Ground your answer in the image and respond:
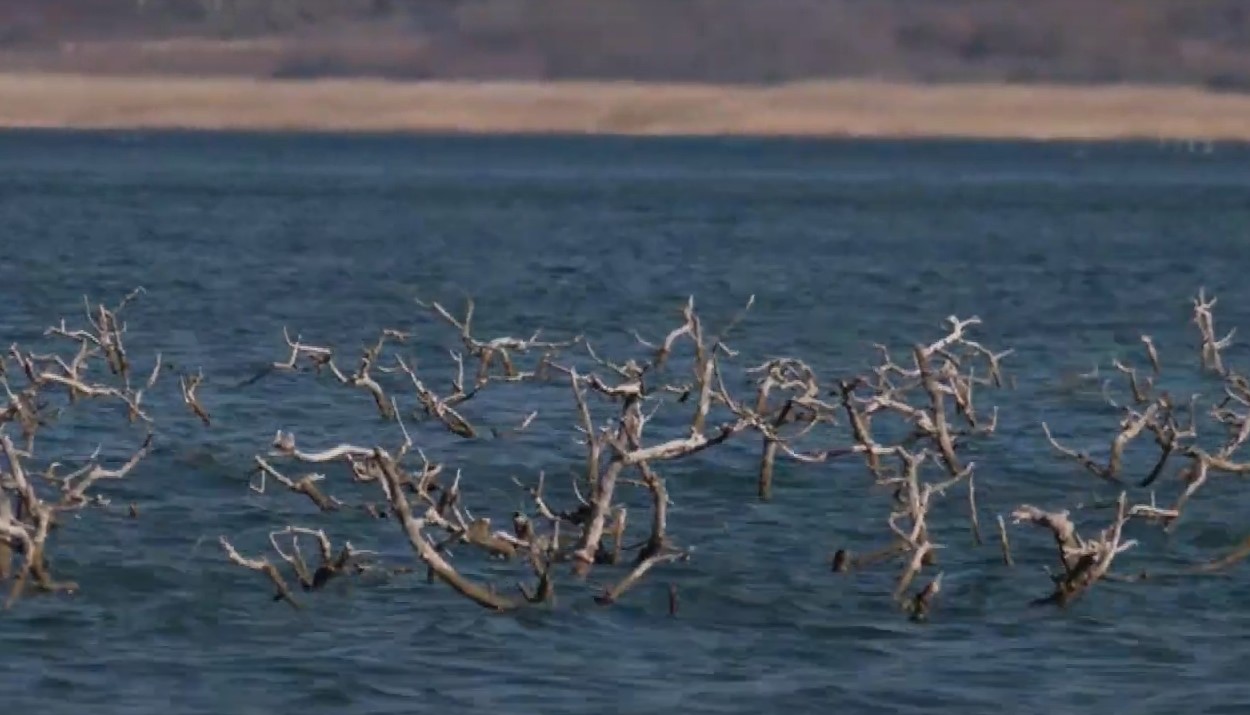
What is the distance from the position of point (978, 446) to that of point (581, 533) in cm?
733

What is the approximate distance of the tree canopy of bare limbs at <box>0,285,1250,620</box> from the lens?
17.9 metres

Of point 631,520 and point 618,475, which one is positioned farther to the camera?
point 631,520

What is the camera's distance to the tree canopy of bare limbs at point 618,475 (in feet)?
58.7

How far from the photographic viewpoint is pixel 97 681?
1623 cm

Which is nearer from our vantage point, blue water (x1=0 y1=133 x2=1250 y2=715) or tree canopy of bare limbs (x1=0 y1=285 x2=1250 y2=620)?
blue water (x1=0 y1=133 x2=1250 y2=715)

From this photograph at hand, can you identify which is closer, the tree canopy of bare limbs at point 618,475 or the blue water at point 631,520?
the blue water at point 631,520

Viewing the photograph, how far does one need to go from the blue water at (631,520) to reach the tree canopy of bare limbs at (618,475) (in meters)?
0.13

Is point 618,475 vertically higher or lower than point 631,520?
higher

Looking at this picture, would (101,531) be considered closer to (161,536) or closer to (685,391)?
(161,536)

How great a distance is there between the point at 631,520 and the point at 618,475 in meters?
0.53

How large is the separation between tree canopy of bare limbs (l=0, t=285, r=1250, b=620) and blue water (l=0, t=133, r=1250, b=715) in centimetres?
13

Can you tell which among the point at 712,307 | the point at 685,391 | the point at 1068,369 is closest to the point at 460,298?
the point at 712,307

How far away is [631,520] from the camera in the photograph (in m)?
21.5

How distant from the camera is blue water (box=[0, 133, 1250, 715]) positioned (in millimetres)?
16359
